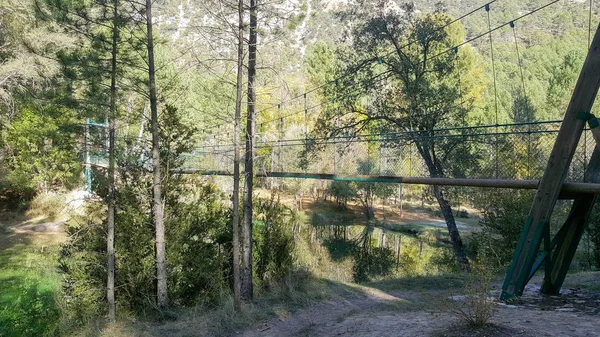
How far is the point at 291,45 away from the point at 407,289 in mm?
4273

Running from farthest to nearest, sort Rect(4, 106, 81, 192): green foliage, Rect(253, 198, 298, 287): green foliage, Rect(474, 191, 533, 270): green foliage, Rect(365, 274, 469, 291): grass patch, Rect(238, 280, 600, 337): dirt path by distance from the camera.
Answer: Rect(4, 106, 81, 192): green foliage
Rect(474, 191, 533, 270): green foliage
Rect(253, 198, 298, 287): green foliage
Rect(365, 274, 469, 291): grass patch
Rect(238, 280, 600, 337): dirt path

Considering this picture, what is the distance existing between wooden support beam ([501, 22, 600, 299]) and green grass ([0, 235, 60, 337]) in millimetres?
5743

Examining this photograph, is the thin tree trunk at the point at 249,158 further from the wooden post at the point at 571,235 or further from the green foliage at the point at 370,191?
the green foliage at the point at 370,191

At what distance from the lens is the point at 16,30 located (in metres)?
14.1

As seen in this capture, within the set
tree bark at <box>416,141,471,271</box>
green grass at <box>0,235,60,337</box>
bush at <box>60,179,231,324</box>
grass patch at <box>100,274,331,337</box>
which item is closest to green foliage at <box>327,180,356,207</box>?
tree bark at <box>416,141,471,271</box>

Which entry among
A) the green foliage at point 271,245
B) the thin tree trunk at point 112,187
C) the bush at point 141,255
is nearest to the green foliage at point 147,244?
the bush at point 141,255

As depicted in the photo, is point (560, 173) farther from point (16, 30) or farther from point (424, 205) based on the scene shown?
point (424, 205)

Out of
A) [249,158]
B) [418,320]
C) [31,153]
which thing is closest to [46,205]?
[31,153]

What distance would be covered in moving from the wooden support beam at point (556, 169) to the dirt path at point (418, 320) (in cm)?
33

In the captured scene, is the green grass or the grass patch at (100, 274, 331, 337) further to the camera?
the green grass

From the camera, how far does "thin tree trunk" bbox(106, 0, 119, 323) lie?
19.9 ft

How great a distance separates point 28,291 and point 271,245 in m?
5.03

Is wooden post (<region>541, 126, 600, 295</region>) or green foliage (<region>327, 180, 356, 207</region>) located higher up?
wooden post (<region>541, 126, 600, 295</region>)

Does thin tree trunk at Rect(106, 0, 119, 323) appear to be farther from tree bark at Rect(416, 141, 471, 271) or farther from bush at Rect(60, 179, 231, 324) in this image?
tree bark at Rect(416, 141, 471, 271)
